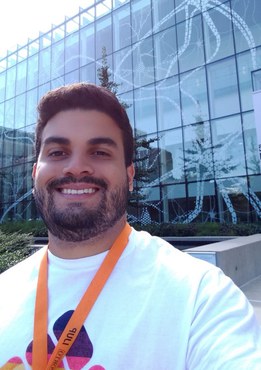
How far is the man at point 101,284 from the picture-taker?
3.22 feet

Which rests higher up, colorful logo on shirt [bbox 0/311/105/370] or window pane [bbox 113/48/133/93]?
window pane [bbox 113/48/133/93]

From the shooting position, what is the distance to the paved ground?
15.3ft

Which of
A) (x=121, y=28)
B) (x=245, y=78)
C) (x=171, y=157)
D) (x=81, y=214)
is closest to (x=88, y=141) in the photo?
(x=81, y=214)

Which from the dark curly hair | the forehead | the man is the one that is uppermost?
the dark curly hair

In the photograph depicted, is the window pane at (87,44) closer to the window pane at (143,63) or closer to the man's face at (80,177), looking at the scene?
the window pane at (143,63)

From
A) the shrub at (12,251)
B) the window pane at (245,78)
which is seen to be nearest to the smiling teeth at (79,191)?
the shrub at (12,251)

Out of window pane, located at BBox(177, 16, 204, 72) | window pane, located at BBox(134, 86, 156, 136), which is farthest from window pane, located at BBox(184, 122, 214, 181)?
window pane, located at BBox(177, 16, 204, 72)

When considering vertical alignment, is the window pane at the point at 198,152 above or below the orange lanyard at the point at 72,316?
above

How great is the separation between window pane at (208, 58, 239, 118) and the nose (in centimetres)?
1583

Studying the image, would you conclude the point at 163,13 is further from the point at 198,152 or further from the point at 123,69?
the point at 198,152

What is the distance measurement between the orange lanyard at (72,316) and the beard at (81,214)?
0.11m

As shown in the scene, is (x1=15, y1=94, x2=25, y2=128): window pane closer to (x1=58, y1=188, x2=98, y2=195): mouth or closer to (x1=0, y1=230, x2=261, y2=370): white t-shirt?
(x1=58, y1=188, x2=98, y2=195): mouth

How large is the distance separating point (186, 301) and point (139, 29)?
21295 mm

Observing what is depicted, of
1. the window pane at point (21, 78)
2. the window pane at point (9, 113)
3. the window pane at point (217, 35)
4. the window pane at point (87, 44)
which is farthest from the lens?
the window pane at point (9, 113)
